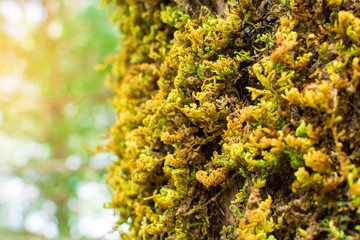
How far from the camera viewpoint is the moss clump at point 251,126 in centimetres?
47

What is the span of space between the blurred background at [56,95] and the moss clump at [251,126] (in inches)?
151

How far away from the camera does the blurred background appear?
4.92 m

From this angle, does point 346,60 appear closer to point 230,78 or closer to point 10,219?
point 230,78

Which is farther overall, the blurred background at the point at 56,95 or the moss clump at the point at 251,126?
the blurred background at the point at 56,95

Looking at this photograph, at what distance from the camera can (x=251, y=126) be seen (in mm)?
569

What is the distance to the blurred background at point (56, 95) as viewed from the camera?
4.92m

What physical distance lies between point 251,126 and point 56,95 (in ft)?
16.4

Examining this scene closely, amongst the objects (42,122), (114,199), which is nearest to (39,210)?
(42,122)

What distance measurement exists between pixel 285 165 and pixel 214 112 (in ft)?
0.64

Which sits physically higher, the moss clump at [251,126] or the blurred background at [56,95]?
the blurred background at [56,95]

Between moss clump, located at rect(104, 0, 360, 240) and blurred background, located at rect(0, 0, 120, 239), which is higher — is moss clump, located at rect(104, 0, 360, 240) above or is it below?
below

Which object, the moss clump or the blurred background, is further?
the blurred background

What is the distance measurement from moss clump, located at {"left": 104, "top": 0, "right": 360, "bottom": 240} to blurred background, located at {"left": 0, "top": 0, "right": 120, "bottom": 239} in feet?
12.6

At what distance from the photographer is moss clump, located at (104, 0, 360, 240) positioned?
469 millimetres
